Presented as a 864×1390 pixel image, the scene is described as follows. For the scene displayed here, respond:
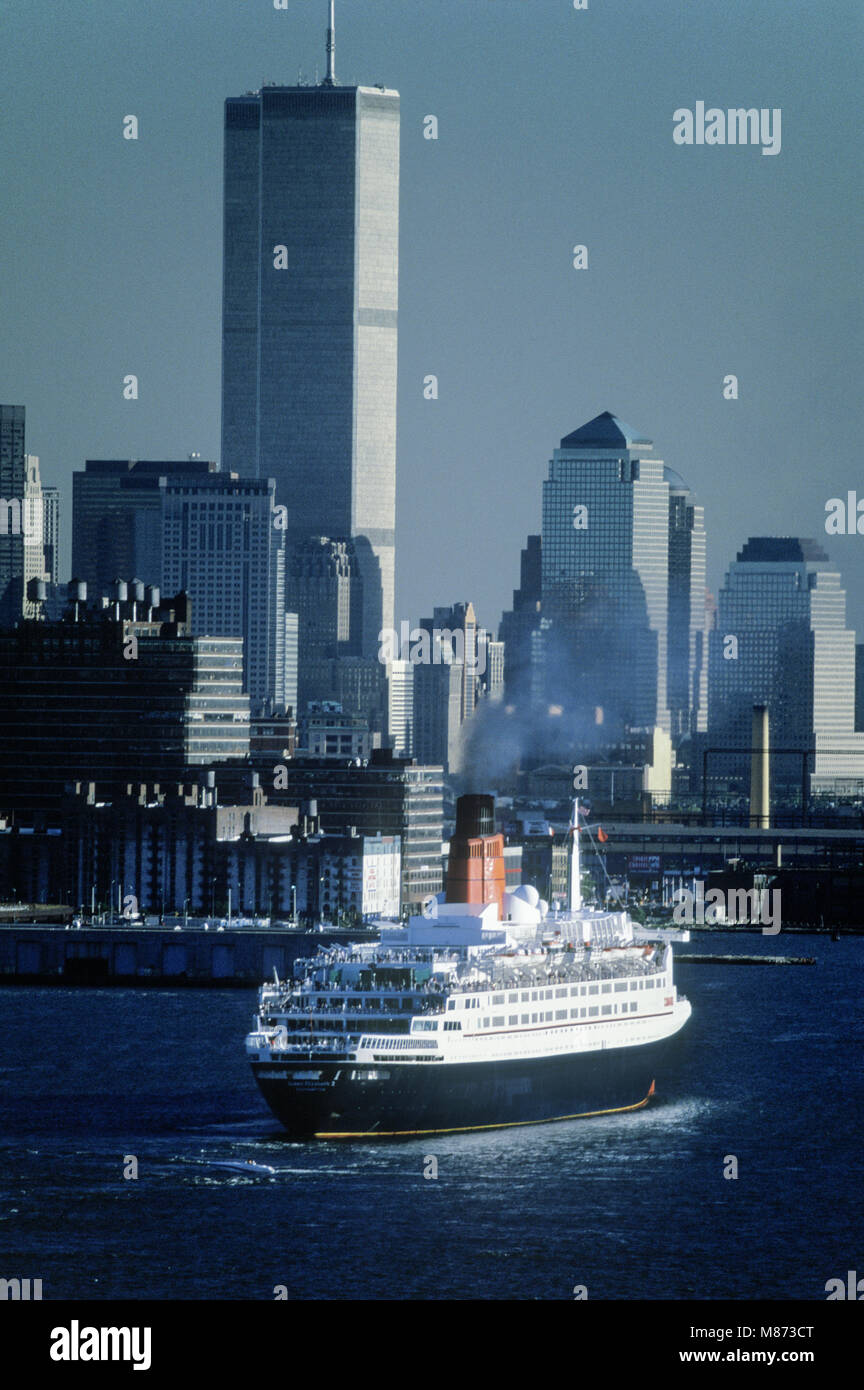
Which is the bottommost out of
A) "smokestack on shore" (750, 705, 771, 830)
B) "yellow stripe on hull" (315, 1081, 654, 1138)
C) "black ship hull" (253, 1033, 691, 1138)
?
"yellow stripe on hull" (315, 1081, 654, 1138)

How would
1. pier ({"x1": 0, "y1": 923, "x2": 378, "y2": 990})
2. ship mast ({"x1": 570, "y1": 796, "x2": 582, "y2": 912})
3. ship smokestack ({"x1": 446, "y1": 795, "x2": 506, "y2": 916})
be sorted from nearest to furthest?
ship smokestack ({"x1": 446, "y1": 795, "x2": 506, "y2": 916}), ship mast ({"x1": 570, "y1": 796, "x2": 582, "y2": 912}), pier ({"x1": 0, "y1": 923, "x2": 378, "y2": 990})

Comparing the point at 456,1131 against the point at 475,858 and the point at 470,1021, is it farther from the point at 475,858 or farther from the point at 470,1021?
the point at 475,858

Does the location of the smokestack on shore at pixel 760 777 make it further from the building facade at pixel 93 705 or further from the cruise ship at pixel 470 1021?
the cruise ship at pixel 470 1021

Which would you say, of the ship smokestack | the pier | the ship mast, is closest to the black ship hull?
the ship smokestack

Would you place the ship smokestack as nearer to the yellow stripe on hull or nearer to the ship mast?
the ship mast

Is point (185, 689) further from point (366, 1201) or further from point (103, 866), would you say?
point (366, 1201)
